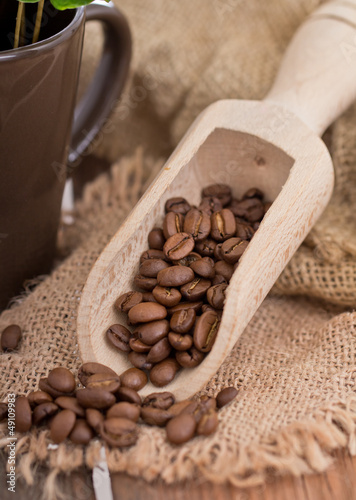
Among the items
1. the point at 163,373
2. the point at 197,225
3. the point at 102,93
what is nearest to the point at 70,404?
the point at 163,373

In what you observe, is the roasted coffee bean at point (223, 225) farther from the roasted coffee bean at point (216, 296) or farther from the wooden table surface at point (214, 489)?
the wooden table surface at point (214, 489)

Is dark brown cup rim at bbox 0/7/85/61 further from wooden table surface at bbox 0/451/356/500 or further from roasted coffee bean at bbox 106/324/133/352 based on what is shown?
wooden table surface at bbox 0/451/356/500

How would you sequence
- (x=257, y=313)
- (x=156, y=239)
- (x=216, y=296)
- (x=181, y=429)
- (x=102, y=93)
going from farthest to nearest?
(x=102, y=93)
(x=257, y=313)
(x=156, y=239)
(x=216, y=296)
(x=181, y=429)

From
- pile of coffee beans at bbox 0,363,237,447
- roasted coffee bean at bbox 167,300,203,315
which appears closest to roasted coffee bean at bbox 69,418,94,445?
pile of coffee beans at bbox 0,363,237,447

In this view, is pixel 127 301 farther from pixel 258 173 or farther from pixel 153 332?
pixel 258 173

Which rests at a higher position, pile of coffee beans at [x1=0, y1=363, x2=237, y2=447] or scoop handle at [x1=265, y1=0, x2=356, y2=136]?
scoop handle at [x1=265, y1=0, x2=356, y2=136]
